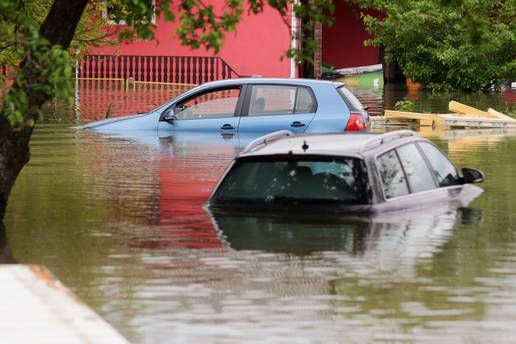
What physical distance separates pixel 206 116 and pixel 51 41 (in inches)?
340

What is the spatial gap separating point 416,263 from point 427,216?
2.53m

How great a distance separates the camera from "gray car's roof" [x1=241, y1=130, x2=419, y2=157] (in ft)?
47.5

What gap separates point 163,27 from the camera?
47.9 meters

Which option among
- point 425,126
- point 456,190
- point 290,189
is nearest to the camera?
point 290,189

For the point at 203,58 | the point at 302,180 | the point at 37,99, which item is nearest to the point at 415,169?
the point at 302,180

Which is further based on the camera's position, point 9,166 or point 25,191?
point 25,191

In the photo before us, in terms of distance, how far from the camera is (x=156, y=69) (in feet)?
156

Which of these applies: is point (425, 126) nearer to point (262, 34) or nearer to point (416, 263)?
point (262, 34)

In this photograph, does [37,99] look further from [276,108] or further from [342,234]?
[276,108]

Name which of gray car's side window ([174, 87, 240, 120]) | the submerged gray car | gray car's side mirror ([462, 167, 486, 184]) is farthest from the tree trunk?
gray car's side window ([174, 87, 240, 120])

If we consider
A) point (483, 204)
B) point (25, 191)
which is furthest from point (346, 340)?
point (25, 191)

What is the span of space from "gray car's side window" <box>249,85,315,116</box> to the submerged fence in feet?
74.6

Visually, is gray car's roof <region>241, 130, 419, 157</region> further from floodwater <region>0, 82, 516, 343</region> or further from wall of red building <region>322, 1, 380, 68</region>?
wall of red building <region>322, 1, 380, 68</region>

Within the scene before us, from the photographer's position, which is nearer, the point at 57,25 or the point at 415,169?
the point at 57,25
